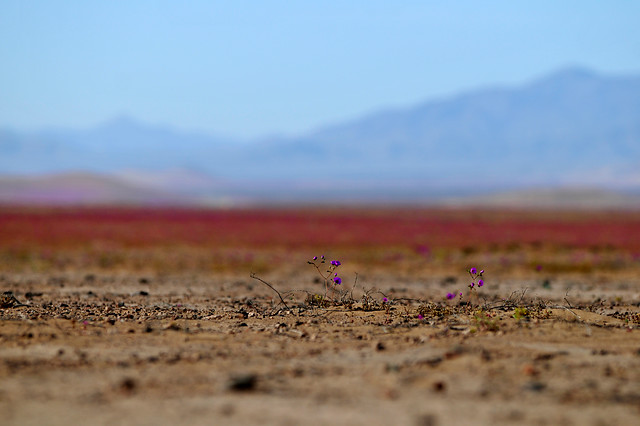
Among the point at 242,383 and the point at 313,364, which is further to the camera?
the point at 313,364

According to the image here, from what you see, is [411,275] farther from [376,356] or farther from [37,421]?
[37,421]

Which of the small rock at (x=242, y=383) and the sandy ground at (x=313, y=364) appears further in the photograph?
the small rock at (x=242, y=383)

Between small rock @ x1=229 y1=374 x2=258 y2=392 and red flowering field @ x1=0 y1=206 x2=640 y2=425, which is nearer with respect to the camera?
red flowering field @ x1=0 y1=206 x2=640 y2=425

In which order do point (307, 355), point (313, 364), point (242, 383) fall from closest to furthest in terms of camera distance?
point (242, 383) < point (313, 364) < point (307, 355)

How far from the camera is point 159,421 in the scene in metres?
6.32

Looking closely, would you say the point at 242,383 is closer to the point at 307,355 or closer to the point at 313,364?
the point at 313,364

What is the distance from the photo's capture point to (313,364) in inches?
324

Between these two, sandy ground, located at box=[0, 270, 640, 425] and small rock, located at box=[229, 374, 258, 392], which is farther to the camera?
small rock, located at box=[229, 374, 258, 392]

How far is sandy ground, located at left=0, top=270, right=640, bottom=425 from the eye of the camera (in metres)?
6.55

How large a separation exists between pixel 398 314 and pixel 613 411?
4.71m

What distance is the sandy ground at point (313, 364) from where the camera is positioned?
6.55 meters

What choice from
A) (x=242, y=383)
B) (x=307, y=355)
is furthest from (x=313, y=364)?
(x=242, y=383)

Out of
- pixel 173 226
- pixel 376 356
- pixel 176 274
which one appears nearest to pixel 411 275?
pixel 176 274

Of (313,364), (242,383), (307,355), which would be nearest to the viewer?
(242,383)
